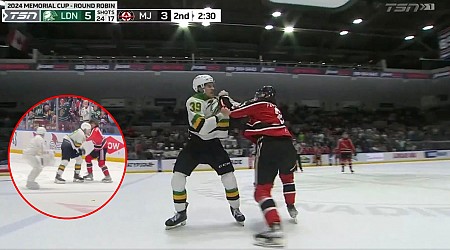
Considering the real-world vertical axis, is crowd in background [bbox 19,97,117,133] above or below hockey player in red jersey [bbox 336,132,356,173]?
above

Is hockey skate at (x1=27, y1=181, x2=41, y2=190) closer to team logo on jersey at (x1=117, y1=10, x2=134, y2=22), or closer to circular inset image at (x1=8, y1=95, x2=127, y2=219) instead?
circular inset image at (x1=8, y1=95, x2=127, y2=219)

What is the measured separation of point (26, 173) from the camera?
281 cm

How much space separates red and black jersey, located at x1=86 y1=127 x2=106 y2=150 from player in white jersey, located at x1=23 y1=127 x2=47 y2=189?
0.35 meters

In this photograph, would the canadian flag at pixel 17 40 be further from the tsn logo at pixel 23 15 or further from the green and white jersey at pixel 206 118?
the green and white jersey at pixel 206 118

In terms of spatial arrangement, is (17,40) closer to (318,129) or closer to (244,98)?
(244,98)

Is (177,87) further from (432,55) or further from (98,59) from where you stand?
(432,55)

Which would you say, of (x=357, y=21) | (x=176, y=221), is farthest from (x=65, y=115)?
(x=357, y=21)

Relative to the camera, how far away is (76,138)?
2.72 metres

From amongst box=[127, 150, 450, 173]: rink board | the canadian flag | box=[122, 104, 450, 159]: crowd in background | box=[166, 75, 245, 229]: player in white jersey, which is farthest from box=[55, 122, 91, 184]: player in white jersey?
the canadian flag

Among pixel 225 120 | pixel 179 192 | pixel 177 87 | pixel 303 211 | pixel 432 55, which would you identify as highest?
pixel 432 55

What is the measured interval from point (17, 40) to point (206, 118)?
17.4 metres

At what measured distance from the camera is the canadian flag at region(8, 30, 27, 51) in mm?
16078

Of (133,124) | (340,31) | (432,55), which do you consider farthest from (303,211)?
(432,55)

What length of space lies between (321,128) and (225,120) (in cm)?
1749
